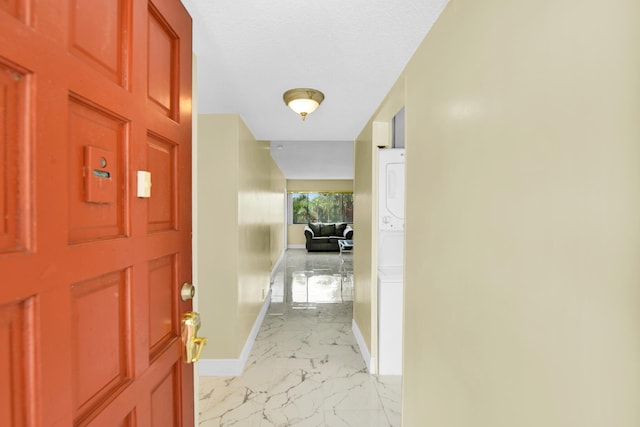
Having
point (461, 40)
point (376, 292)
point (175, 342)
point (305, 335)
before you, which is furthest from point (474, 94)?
point (305, 335)

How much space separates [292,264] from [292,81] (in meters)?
6.27

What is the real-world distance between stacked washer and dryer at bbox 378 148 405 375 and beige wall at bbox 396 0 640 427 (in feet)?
4.15

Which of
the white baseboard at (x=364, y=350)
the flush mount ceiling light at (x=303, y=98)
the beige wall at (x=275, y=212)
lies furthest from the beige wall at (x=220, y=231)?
the beige wall at (x=275, y=212)

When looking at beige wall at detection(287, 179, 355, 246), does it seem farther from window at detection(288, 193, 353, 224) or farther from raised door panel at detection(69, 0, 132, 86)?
raised door panel at detection(69, 0, 132, 86)

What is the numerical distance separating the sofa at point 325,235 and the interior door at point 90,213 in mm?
8939

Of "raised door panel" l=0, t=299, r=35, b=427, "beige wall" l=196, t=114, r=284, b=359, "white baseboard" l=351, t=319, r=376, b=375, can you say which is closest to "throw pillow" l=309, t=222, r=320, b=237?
"white baseboard" l=351, t=319, r=376, b=375

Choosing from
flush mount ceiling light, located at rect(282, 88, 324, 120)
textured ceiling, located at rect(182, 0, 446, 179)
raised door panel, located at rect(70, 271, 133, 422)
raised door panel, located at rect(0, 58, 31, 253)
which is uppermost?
textured ceiling, located at rect(182, 0, 446, 179)

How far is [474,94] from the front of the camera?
1008 mm

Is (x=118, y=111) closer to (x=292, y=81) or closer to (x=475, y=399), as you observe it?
(x=475, y=399)

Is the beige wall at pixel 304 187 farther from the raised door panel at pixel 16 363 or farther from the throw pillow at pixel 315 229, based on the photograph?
the raised door panel at pixel 16 363

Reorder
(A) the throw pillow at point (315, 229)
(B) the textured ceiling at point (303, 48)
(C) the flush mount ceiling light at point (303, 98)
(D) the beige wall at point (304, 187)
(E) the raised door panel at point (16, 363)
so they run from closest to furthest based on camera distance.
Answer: (E) the raised door panel at point (16, 363) < (B) the textured ceiling at point (303, 48) < (C) the flush mount ceiling light at point (303, 98) < (A) the throw pillow at point (315, 229) < (D) the beige wall at point (304, 187)

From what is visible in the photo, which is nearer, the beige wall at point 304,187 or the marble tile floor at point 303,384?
the marble tile floor at point 303,384

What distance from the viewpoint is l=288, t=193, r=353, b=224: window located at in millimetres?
10750

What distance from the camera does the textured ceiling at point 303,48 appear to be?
Result: 4.19 feet
